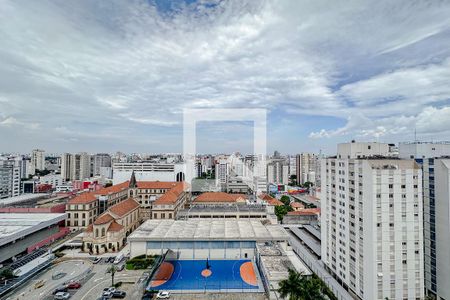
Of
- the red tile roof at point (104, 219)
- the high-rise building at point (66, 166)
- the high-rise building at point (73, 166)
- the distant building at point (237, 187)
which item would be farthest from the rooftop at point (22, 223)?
the high-rise building at point (73, 166)

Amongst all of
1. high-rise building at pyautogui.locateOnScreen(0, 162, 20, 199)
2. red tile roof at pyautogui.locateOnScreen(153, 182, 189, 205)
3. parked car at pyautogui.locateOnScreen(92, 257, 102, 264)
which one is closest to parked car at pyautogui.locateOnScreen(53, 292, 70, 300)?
parked car at pyautogui.locateOnScreen(92, 257, 102, 264)

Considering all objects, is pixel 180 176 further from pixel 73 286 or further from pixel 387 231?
pixel 387 231

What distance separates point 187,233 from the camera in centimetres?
2436

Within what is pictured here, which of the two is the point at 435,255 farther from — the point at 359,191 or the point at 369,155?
the point at 369,155

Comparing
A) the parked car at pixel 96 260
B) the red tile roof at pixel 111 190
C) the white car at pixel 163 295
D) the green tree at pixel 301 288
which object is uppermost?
the red tile roof at pixel 111 190

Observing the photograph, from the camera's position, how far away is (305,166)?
77312 mm

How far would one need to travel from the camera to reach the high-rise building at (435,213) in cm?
1502

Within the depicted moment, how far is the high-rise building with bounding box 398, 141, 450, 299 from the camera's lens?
49.3 feet

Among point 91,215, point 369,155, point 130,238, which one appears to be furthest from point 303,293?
point 91,215

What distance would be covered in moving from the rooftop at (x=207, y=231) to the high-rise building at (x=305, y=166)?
174 ft

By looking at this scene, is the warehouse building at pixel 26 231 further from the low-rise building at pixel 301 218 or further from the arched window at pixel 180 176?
the arched window at pixel 180 176

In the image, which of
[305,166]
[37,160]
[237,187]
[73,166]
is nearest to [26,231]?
[237,187]

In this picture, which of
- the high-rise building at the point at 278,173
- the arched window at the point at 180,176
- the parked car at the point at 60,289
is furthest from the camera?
the high-rise building at the point at 278,173

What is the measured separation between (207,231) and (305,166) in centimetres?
5856
